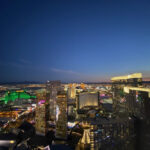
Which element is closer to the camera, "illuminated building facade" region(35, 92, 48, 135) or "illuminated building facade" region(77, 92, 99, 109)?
"illuminated building facade" region(35, 92, 48, 135)

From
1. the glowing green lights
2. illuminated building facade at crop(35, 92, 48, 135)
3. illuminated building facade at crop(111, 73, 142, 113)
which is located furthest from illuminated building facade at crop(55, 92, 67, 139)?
the glowing green lights

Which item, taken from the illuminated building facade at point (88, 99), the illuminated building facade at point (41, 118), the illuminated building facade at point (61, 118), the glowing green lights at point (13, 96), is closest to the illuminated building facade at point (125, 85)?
the illuminated building facade at point (61, 118)

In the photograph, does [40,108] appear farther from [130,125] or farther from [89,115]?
[130,125]

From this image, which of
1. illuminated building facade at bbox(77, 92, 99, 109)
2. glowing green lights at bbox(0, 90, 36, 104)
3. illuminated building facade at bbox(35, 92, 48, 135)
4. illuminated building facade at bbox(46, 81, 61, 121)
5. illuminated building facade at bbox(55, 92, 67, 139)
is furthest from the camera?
illuminated building facade at bbox(77, 92, 99, 109)

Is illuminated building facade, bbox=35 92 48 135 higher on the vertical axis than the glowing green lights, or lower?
lower

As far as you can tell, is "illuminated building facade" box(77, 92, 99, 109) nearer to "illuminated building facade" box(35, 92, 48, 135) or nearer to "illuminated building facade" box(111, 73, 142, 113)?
"illuminated building facade" box(35, 92, 48, 135)

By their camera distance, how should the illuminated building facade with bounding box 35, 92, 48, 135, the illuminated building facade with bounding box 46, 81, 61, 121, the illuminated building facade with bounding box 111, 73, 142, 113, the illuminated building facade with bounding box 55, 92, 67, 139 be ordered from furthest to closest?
the illuminated building facade with bounding box 46, 81, 61, 121
the illuminated building facade with bounding box 35, 92, 48, 135
the illuminated building facade with bounding box 55, 92, 67, 139
the illuminated building facade with bounding box 111, 73, 142, 113

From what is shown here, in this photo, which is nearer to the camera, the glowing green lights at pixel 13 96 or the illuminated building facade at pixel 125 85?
the illuminated building facade at pixel 125 85

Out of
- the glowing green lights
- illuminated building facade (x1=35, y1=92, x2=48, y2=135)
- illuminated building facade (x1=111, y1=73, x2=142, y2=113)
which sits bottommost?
illuminated building facade (x1=35, y1=92, x2=48, y2=135)

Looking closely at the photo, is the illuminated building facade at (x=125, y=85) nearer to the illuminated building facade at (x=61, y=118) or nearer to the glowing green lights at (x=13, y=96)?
the illuminated building facade at (x=61, y=118)

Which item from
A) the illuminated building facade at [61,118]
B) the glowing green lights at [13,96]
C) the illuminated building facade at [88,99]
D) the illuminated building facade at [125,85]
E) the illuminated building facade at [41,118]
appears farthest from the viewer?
the illuminated building facade at [88,99]

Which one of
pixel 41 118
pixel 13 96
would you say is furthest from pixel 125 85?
pixel 13 96
